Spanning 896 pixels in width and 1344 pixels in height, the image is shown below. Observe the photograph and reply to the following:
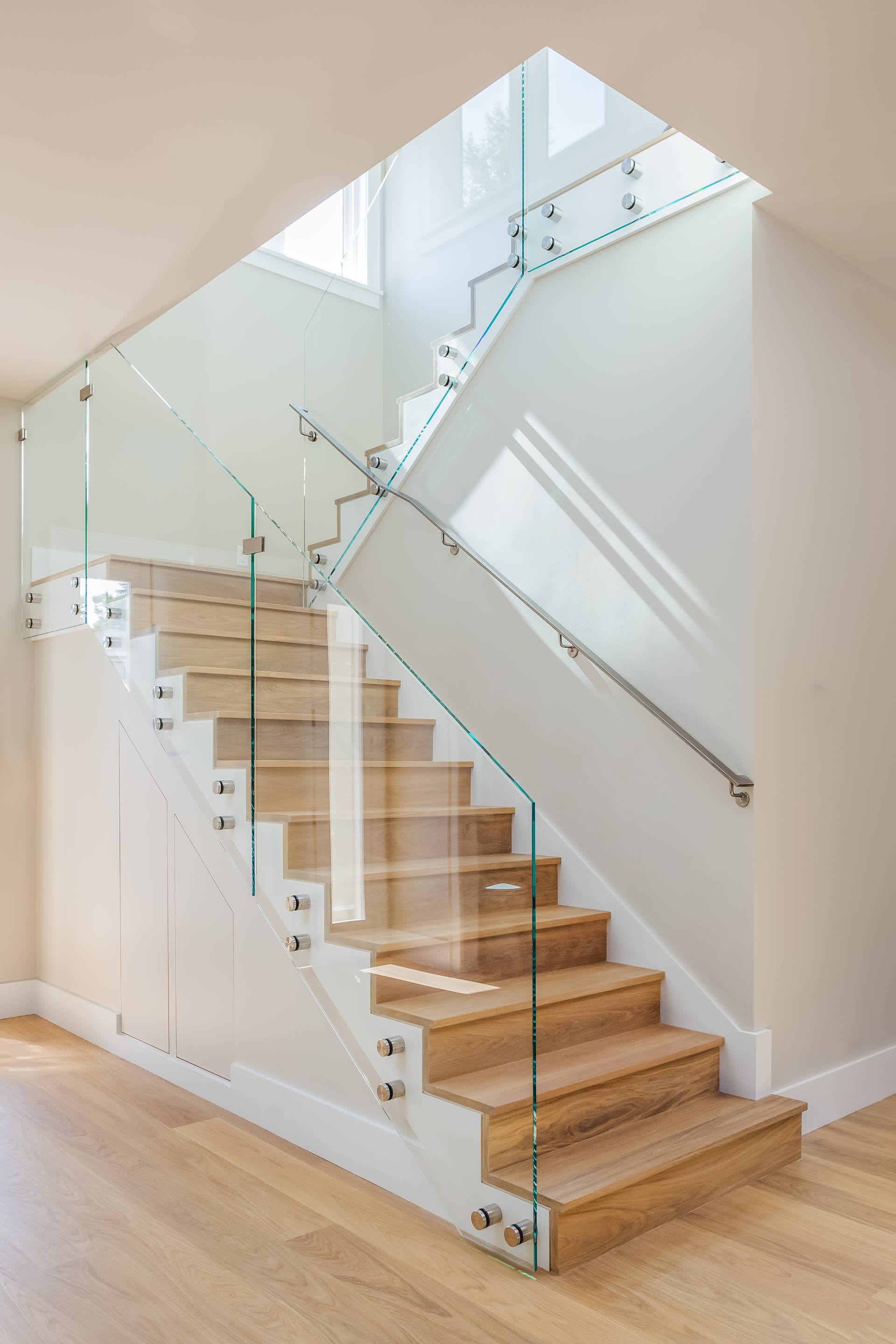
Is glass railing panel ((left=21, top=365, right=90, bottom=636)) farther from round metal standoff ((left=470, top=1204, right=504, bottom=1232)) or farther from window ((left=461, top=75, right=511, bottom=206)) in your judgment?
round metal standoff ((left=470, top=1204, right=504, bottom=1232))

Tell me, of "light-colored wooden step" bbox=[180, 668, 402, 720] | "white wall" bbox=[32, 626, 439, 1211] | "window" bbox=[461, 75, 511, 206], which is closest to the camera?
"light-colored wooden step" bbox=[180, 668, 402, 720]

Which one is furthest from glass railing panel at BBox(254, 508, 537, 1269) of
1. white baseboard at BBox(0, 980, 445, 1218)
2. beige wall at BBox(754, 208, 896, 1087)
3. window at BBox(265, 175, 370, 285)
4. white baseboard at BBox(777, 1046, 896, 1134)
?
window at BBox(265, 175, 370, 285)

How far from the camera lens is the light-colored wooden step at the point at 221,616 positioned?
2.79 meters

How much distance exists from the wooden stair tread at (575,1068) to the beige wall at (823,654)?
29 centimetres

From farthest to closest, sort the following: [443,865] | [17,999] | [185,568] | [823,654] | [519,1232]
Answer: [17,999], [185,568], [823,654], [443,865], [519,1232]

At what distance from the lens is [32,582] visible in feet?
14.6

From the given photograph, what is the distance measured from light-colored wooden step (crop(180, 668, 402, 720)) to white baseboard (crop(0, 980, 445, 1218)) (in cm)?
109

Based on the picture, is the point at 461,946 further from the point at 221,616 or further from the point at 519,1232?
the point at 221,616

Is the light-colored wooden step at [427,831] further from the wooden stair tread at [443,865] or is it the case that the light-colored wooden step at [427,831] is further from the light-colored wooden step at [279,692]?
the light-colored wooden step at [279,692]

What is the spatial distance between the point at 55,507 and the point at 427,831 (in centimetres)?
258

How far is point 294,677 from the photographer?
281 cm

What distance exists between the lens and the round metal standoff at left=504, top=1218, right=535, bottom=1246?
2.18 m

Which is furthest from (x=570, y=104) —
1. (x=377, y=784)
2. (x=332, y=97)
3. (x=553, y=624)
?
(x=377, y=784)

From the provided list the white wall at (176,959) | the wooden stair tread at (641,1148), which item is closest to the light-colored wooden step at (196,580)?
the white wall at (176,959)
